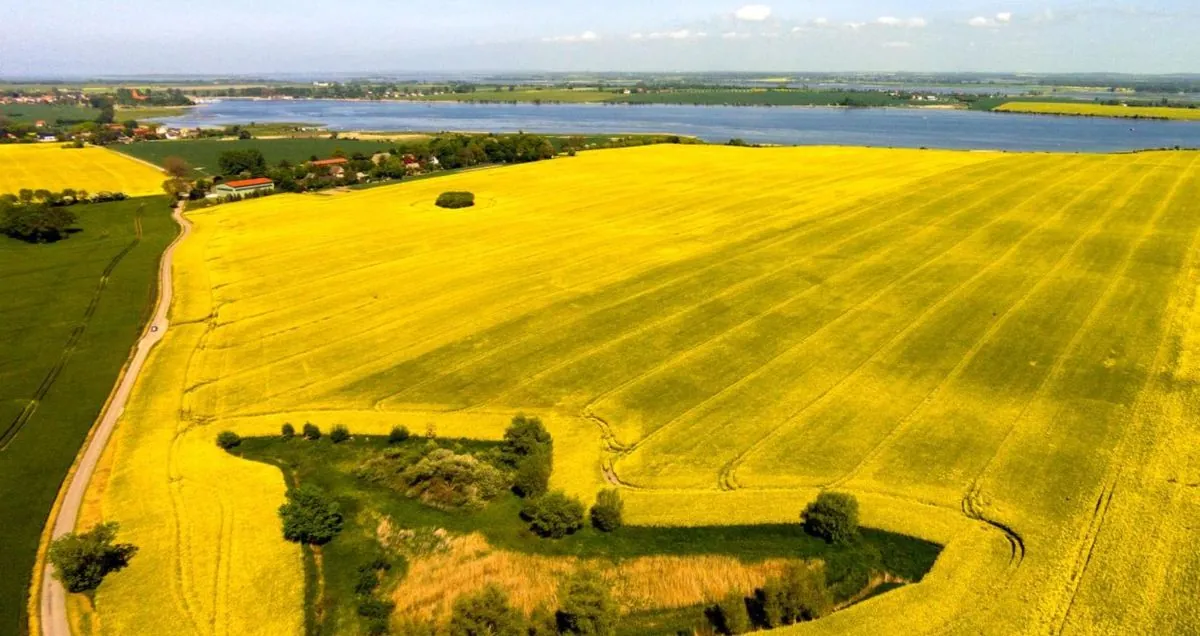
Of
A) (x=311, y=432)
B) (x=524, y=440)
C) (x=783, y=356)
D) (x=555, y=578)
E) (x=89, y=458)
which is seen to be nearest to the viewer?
(x=555, y=578)

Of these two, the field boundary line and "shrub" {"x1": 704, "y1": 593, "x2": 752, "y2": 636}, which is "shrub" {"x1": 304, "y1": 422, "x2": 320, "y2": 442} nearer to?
the field boundary line

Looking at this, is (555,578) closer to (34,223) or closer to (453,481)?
(453,481)

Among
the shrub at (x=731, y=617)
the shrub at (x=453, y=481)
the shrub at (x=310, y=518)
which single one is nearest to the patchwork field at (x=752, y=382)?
the shrub at (x=310, y=518)

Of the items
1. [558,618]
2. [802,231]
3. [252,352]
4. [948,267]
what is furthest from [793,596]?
[802,231]

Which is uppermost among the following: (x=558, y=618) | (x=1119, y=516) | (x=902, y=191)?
(x=902, y=191)

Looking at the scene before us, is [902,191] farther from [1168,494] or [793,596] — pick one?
[793,596]

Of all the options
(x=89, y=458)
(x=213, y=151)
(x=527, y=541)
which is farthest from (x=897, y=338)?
(x=213, y=151)

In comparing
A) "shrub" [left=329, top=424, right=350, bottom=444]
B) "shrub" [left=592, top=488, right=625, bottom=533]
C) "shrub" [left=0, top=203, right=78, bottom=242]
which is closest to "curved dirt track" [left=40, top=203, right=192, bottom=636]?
"shrub" [left=329, top=424, right=350, bottom=444]

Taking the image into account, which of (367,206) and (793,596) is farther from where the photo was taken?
(367,206)
